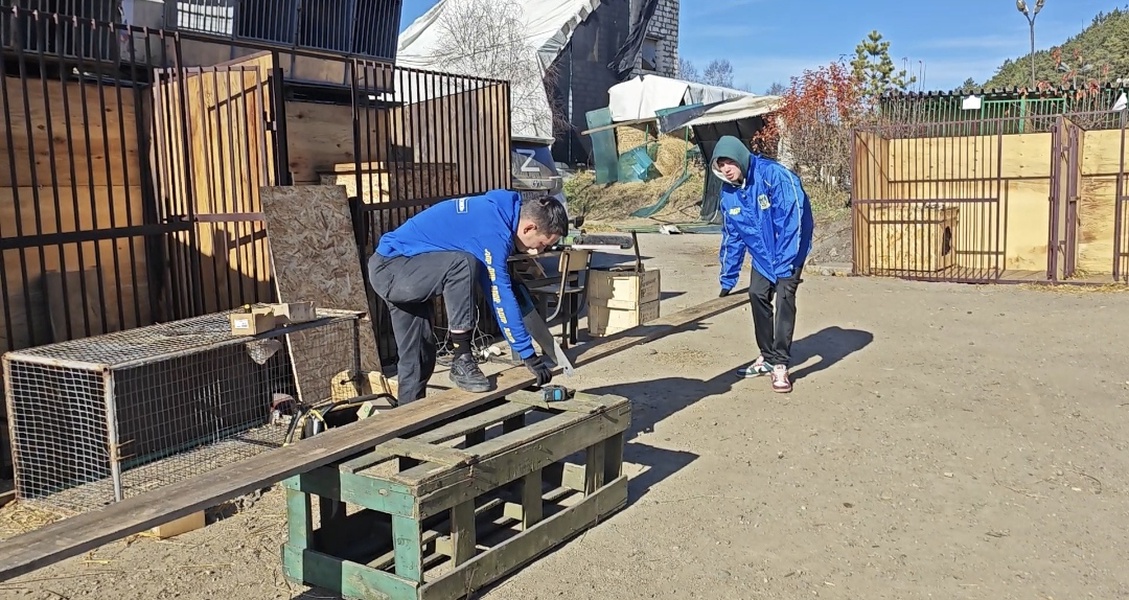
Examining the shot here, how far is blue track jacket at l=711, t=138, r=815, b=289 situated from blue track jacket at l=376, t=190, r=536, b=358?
8.61 ft

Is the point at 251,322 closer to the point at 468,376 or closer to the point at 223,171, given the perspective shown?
the point at 468,376

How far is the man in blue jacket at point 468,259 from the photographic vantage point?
4.84 meters

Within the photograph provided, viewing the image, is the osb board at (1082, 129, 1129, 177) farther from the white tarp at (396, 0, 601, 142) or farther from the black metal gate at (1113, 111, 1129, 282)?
the white tarp at (396, 0, 601, 142)

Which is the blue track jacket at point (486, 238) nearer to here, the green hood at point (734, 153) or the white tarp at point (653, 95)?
the green hood at point (734, 153)

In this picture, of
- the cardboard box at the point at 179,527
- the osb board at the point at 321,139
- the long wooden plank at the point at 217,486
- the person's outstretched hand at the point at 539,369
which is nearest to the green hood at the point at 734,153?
the person's outstretched hand at the point at 539,369

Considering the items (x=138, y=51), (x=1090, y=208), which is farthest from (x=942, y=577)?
(x=1090, y=208)

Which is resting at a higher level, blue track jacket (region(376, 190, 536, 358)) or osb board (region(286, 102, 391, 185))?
osb board (region(286, 102, 391, 185))

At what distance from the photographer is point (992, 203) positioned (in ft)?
47.1

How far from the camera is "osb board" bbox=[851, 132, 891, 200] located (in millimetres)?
14539

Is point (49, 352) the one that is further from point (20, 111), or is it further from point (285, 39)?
point (285, 39)

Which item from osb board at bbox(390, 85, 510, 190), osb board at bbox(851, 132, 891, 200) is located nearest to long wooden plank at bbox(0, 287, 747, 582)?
osb board at bbox(390, 85, 510, 190)

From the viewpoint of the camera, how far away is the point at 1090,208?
13539 millimetres

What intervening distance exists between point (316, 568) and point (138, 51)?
19.0 feet

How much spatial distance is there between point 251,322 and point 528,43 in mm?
24907
